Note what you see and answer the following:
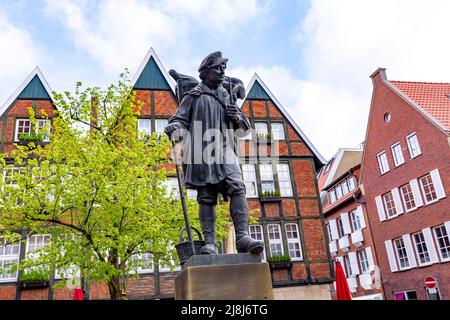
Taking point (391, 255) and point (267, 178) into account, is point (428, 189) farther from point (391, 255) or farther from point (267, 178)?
point (267, 178)

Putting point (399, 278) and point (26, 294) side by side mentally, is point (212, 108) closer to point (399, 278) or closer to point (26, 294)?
point (26, 294)

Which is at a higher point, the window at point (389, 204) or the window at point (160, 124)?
the window at point (160, 124)

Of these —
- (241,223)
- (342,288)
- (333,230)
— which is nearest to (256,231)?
(342,288)

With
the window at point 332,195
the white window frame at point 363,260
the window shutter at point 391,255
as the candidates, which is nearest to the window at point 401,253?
the window shutter at point 391,255

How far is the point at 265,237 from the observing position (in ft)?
57.2

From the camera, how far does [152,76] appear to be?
1909 centimetres

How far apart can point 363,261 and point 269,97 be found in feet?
41.6

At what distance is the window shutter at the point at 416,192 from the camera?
786 inches

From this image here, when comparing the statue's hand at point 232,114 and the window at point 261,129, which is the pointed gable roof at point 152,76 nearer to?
the window at point 261,129

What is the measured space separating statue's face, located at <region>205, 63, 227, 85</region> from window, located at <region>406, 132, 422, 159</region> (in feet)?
60.7

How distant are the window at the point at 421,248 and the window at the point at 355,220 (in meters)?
5.51

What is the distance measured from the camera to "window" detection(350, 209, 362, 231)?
85.9 ft

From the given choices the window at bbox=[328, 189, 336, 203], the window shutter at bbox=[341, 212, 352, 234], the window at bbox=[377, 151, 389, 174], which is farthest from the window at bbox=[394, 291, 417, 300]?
the window at bbox=[328, 189, 336, 203]
